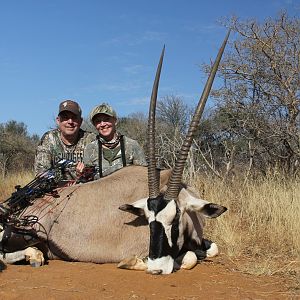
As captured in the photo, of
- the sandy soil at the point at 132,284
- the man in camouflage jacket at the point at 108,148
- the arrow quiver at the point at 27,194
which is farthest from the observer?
the man in camouflage jacket at the point at 108,148

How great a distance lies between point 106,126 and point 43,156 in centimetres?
89

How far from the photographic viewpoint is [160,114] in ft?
49.9

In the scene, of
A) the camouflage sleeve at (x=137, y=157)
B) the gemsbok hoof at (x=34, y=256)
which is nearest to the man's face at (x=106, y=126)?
the camouflage sleeve at (x=137, y=157)

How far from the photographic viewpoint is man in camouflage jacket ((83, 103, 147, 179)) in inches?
213

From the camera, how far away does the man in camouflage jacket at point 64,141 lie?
5715mm

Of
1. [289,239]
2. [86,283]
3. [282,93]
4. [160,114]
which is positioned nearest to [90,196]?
[86,283]

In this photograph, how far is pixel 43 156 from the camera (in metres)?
Answer: 5.79

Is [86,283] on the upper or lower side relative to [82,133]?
lower

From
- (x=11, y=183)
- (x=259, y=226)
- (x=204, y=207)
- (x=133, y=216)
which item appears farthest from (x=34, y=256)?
(x=11, y=183)

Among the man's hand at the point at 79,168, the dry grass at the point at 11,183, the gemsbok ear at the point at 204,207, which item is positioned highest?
the man's hand at the point at 79,168

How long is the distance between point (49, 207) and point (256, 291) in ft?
6.66

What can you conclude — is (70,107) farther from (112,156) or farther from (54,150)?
(112,156)

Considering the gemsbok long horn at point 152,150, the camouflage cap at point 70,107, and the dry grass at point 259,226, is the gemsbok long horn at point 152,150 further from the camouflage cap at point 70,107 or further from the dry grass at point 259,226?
the camouflage cap at point 70,107

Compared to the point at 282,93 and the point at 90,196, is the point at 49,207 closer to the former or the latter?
the point at 90,196
